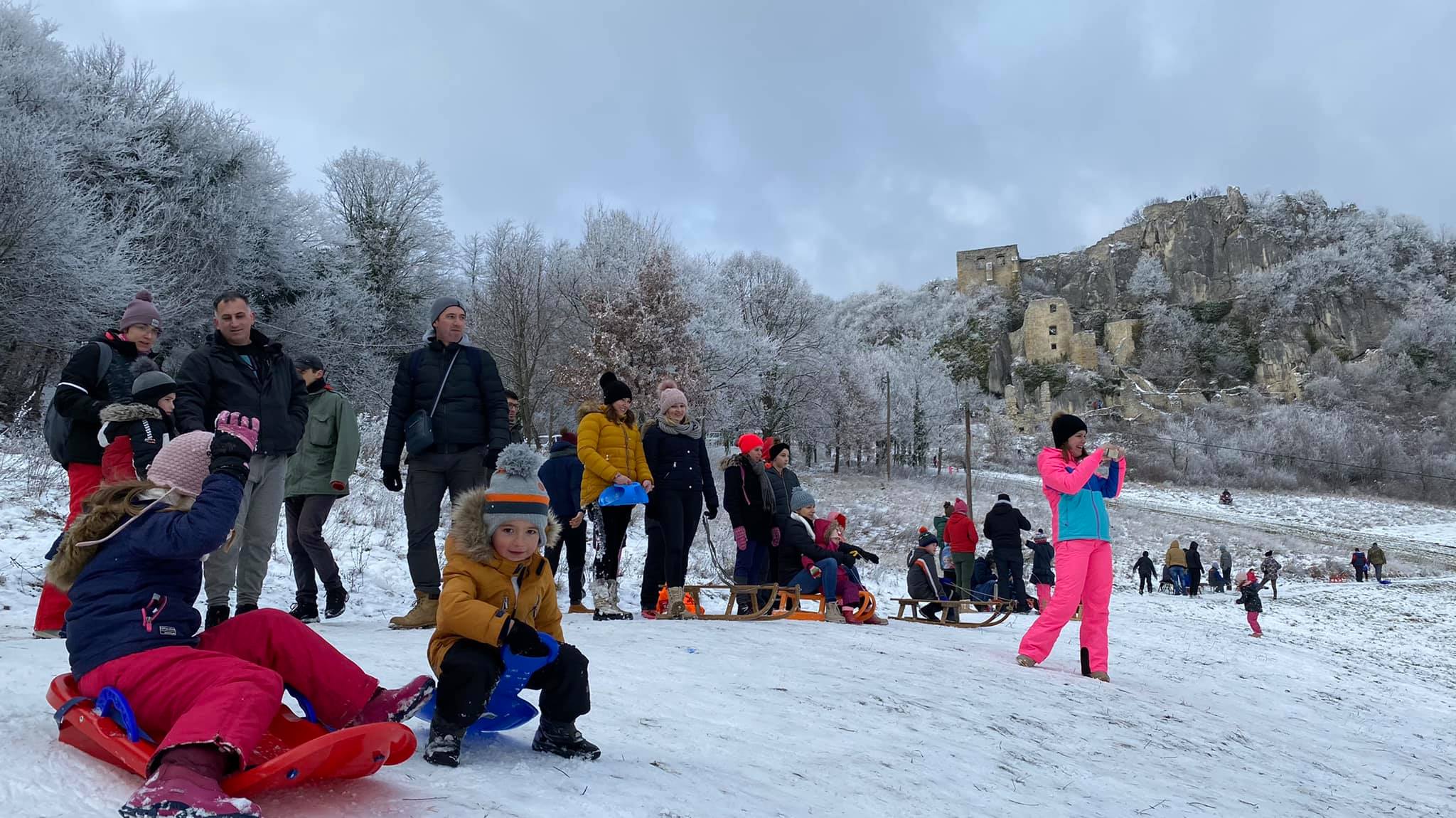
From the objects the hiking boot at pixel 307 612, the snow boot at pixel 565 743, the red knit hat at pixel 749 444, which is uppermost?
the red knit hat at pixel 749 444

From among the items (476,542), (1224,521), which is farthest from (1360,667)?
(1224,521)

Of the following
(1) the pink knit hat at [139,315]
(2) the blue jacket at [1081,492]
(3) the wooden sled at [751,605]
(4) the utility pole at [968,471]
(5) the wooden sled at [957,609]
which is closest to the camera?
(1) the pink knit hat at [139,315]

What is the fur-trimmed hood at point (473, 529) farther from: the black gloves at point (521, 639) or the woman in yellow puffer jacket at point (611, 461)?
the woman in yellow puffer jacket at point (611, 461)

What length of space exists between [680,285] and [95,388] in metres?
32.5

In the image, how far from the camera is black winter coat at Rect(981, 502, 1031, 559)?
14.2 m

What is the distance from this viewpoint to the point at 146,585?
2.64 meters

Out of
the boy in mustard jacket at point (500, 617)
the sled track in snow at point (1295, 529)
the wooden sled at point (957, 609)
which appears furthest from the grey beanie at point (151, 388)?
the sled track in snow at point (1295, 529)

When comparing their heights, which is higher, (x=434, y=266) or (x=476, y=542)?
(x=434, y=266)

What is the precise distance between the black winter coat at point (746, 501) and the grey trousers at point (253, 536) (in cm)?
415

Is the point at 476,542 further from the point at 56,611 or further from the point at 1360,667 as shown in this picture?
the point at 1360,667

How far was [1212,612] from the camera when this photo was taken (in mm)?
18594

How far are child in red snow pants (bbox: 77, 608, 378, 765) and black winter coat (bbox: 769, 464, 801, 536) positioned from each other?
6.34 m

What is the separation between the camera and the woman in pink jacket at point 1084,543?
6.62 meters

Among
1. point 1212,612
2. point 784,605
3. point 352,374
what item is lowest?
point 1212,612
